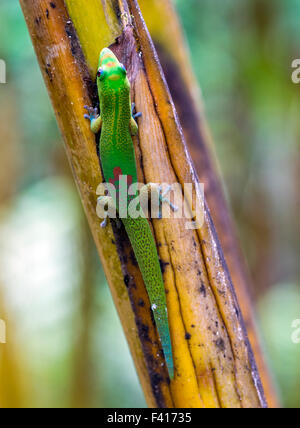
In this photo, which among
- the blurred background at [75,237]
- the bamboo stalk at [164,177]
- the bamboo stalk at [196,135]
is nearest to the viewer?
the bamboo stalk at [164,177]

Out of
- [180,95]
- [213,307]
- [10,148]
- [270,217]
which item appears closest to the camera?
[213,307]

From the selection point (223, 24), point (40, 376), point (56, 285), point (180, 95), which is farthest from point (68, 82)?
point (40, 376)

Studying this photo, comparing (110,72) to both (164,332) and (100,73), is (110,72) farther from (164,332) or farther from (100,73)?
(164,332)

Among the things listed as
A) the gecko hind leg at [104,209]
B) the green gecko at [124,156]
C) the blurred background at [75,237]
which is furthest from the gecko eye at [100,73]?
the blurred background at [75,237]

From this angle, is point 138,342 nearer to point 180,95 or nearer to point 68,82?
point 68,82

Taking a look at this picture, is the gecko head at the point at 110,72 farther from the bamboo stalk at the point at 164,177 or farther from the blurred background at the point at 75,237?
the blurred background at the point at 75,237

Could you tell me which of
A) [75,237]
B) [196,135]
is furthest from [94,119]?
[75,237]

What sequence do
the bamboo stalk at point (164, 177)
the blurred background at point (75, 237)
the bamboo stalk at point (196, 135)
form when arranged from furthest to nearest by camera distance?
the blurred background at point (75, 237) → the bamboo stalk at point (196, 135) → the bamboo stalk at point (164, 177)

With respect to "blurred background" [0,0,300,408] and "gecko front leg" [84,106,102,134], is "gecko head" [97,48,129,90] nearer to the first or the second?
"gecko front leg" [84,106,102,134]
